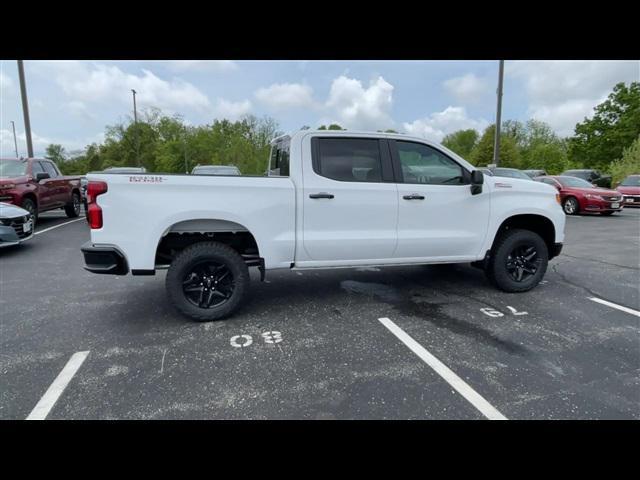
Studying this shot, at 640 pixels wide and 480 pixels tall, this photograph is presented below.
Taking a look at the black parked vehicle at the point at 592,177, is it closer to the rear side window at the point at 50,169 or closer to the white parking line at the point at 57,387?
the white parking line at the point at 57,387

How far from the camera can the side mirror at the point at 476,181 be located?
4145 mm

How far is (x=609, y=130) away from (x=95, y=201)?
155 ft

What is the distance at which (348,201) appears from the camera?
152 inches

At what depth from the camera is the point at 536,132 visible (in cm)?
5825

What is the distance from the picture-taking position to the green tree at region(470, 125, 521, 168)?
4944 centimetres

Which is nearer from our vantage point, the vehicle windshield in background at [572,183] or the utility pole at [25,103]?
the vehicle windshield in background at [572,183]

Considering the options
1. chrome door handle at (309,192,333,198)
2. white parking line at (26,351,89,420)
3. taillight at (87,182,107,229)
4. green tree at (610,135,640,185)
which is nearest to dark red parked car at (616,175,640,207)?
green tree at (610,135,640,185)

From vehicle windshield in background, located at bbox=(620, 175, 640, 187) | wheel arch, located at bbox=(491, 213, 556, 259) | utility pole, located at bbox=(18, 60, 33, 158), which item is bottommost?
wheel arch, located at bbox=(491, 213, 556, 259)

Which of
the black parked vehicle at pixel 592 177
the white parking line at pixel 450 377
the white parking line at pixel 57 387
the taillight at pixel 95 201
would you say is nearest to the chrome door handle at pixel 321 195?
the white parking line at pixel 450 377

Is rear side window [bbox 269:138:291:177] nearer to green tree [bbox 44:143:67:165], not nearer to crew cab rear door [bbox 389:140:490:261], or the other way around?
crew cab rear door [bbox 389:140:490:261]

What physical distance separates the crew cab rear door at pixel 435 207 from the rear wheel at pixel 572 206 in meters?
11.7

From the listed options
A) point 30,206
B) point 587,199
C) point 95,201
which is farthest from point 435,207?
point 587,199
